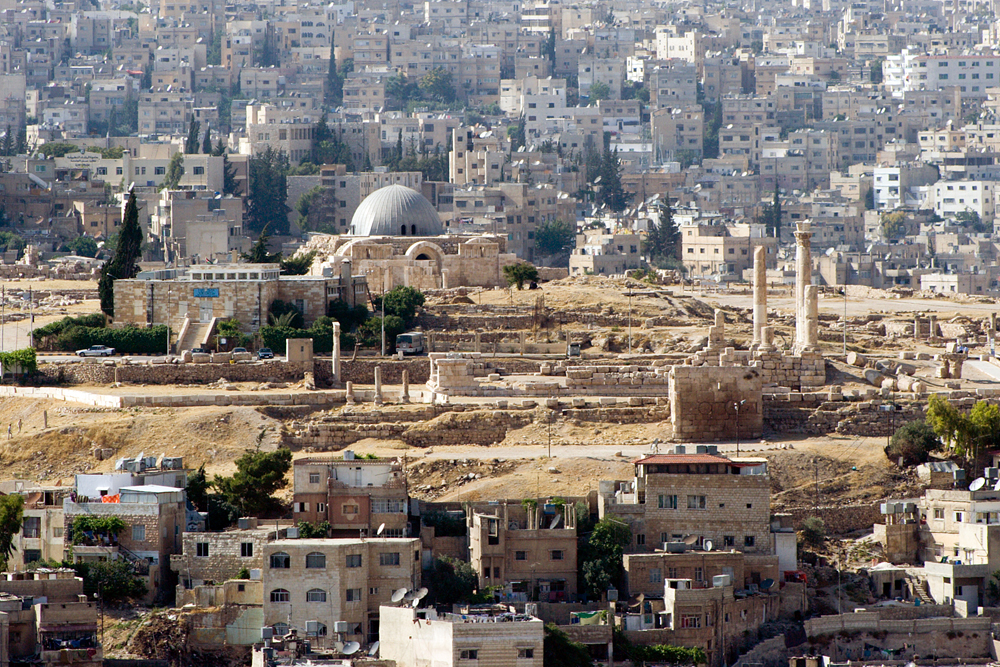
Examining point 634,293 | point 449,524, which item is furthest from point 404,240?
point 449,524

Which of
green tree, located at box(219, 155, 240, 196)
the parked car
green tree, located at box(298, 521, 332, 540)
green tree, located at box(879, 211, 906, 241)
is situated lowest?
green tree, located at box(879, 211, 906, 241)

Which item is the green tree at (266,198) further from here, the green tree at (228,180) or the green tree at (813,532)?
the green tree at (813,532)

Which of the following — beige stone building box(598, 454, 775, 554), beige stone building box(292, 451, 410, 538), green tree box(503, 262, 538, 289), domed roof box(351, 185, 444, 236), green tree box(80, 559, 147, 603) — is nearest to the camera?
green tree box(80, 559, 147, 603)

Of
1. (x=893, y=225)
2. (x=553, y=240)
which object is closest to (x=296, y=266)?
(x=553, y=240)

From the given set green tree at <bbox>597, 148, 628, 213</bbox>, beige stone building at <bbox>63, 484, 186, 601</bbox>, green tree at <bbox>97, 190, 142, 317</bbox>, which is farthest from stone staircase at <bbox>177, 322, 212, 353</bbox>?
green tree at <bbox>597, 148, 628, 213</bbox>

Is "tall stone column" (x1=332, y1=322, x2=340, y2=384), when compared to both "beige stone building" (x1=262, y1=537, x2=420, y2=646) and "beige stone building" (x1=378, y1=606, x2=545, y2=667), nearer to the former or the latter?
"beige stone building" (x1=262, y1=537, x2=420, y2=646)

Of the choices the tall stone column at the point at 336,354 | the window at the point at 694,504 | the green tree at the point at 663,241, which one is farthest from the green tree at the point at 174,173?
the window at the point at 694,504
